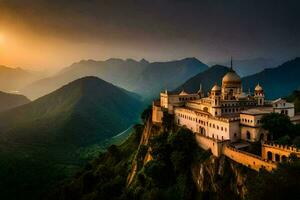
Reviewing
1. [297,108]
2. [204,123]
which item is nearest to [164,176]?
[204,123]

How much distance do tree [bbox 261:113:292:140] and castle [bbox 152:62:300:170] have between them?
1.48 meters

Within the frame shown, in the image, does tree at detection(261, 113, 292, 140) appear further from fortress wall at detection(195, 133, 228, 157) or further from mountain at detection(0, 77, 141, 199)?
mountain at detection(0, 77, 141, 199)

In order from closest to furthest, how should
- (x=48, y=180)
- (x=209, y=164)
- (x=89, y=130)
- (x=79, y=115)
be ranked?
(x=209, y=164) < (x=48, y=180) < (x=89, y=130) < (x=79, y=115)

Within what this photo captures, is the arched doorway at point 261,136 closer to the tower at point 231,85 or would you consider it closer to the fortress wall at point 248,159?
the fortress wall at point 248,159

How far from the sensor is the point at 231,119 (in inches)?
1991

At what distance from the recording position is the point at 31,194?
9181 centimetres

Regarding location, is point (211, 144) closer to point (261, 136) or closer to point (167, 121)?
point (261, 136)

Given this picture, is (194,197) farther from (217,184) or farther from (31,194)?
(31,194)

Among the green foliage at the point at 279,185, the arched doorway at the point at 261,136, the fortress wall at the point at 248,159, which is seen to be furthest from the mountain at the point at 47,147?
the green foliage at the point at 279,185

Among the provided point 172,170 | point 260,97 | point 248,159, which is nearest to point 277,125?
point 248,159

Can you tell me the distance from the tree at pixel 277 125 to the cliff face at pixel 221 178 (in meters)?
8.41

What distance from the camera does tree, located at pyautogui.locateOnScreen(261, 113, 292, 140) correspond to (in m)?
46.4

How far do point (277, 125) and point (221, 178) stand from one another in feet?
39.7

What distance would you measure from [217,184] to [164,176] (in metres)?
13.1
